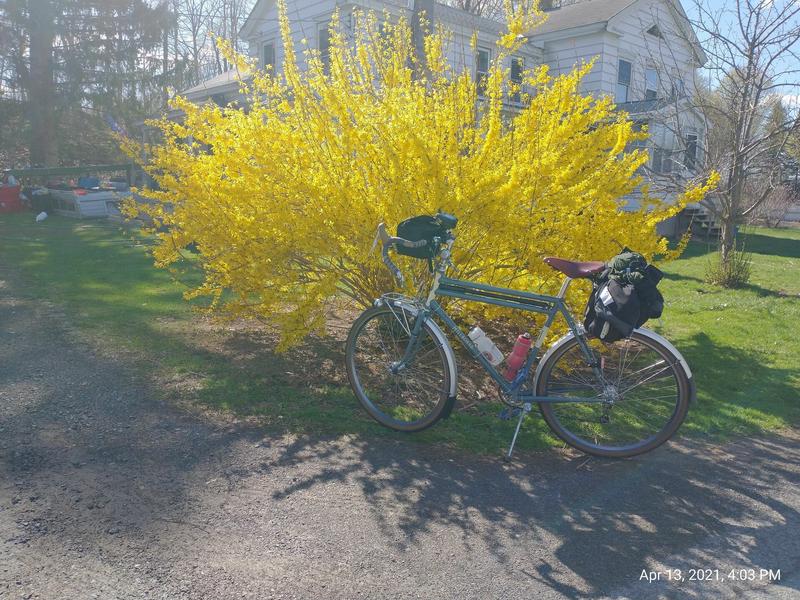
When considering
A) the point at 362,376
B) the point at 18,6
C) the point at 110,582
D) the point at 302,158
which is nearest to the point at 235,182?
the point at 302,158

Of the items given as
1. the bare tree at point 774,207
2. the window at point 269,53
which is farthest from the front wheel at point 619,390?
the bare tree at point 774,207

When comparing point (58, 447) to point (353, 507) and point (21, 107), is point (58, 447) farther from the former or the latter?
point (21, 107)

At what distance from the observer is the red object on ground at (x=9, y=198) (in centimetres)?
1764

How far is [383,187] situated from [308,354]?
1.60 m

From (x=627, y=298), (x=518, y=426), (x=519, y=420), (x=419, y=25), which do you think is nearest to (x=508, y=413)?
(x=519, y=420)

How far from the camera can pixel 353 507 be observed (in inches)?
127

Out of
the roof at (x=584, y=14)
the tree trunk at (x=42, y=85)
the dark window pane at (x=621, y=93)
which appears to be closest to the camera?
the roof at (x=584, y=14)

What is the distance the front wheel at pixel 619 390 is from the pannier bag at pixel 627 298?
6.2 inches

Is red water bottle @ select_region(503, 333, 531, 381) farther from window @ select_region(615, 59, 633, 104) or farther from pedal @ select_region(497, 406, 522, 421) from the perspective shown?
window @ select_region(615, 59, 633, 104)

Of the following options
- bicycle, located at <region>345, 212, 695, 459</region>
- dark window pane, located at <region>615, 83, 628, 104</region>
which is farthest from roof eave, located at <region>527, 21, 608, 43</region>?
bicycle, located at <region>345, 212, 695, 459</region>

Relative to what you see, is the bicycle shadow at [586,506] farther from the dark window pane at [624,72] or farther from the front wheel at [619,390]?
the dark window pane at [624,72]

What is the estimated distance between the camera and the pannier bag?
3.55 metres

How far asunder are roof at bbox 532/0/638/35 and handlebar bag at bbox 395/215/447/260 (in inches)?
599

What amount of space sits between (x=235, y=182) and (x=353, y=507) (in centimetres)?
263
